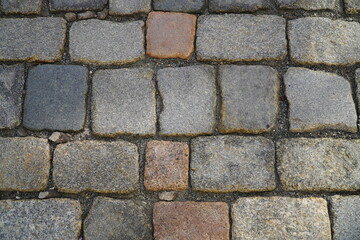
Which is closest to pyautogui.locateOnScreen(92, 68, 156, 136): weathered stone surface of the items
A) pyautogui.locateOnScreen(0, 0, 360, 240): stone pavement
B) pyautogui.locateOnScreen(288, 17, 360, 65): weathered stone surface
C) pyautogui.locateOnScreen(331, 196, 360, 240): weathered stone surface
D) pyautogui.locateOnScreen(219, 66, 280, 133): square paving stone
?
pyautogui.locateOnScreen(0, 0, 360, 240): stone pavement

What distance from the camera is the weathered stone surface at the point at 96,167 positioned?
6.70ft

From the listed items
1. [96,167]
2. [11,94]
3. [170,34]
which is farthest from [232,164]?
[11,94]

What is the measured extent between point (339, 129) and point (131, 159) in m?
1.10

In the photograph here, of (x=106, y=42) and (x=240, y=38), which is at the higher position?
(x=240, y=38)

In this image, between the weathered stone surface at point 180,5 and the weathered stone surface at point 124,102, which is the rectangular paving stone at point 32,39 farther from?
the weathered stone surface at point 180,5

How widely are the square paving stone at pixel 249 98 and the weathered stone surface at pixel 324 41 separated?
207mm

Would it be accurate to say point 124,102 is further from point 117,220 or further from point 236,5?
point 236,5

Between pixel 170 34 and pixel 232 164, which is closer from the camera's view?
pixel 232 164

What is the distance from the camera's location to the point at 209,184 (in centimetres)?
204

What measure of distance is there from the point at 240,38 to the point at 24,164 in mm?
1328

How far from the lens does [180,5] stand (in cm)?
231

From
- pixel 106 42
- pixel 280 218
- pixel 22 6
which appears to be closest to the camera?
pixel 280 218

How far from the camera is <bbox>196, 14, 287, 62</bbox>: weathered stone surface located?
2.22m

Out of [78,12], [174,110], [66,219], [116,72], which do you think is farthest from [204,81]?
[66,219]
